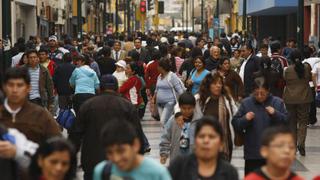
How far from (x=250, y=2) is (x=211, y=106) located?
4600 centimetres

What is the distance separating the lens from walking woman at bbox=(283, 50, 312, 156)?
52.1 feet

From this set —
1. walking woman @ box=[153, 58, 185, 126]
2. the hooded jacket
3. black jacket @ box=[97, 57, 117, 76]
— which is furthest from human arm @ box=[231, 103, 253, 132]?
black jacket @ box=[97, 57, 117, 76]

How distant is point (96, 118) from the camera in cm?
981

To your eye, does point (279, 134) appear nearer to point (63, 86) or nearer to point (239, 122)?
point (239, 122)

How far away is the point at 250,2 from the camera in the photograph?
5638 centimetres

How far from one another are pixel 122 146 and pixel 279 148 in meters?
0.91

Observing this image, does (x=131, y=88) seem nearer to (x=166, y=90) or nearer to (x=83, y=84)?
(x=83, y=84)

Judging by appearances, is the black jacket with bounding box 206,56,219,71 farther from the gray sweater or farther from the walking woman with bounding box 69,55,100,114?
the gray sweater

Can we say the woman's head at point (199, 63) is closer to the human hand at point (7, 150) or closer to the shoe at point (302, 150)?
the shoe at point (302, 150)

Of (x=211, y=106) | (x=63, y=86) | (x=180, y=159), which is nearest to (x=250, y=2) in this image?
(x=63, y=86)

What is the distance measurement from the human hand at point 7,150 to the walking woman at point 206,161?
102 cm

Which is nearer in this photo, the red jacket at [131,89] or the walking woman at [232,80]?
the walking woman at [232,80]

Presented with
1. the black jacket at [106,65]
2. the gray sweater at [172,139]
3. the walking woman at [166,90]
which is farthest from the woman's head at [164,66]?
the gray sweater at [172,139]

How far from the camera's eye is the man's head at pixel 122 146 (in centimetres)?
598
